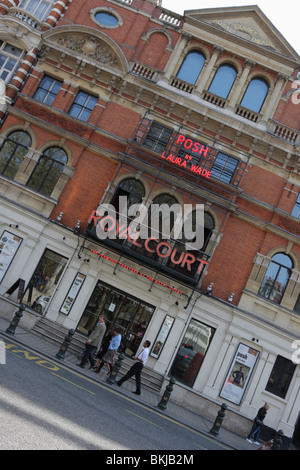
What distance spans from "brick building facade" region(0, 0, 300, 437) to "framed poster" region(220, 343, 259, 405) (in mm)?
67

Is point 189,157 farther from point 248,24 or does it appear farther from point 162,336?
point 248,24

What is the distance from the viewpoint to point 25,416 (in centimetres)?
616

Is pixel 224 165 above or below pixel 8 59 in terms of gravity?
below

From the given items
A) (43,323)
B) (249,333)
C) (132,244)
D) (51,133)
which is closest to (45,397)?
(43,323)

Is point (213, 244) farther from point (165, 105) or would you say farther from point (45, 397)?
point (45, 397)

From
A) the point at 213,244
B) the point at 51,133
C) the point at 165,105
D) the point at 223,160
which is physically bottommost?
the point at 213,244

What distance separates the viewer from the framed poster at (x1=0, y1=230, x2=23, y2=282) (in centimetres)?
1638

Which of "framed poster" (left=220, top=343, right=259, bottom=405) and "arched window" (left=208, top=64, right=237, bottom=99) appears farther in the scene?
"arched window" (left=208, top=64, right=237, bottom=99)

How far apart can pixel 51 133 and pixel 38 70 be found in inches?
141

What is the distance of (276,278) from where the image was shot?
16.6m

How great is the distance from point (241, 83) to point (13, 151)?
12.2 metres

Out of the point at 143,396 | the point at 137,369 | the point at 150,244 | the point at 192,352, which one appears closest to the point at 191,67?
→ the point at 150,244

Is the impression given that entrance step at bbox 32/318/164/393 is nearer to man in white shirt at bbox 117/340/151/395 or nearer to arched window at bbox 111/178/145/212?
man in white shirt at bbox 117/340/151/395

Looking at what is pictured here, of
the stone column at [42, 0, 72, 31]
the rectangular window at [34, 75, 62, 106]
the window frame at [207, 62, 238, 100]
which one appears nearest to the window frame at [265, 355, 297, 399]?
the window frame at [207, 62, 238, 100]
